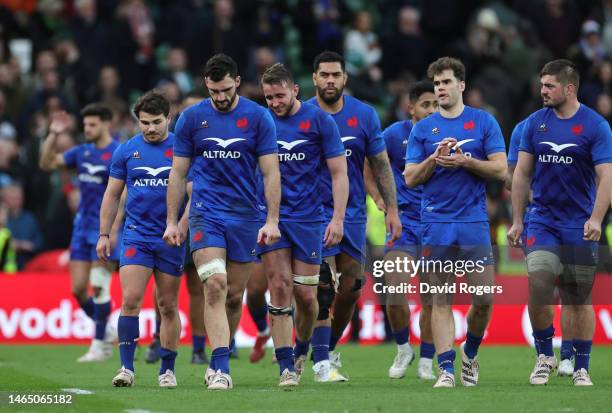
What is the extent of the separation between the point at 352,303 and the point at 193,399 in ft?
11.0

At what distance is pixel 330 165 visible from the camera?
42.1ft

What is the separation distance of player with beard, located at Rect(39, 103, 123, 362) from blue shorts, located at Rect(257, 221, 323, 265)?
4.54 meters

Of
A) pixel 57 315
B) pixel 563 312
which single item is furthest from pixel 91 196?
pixel 563 312

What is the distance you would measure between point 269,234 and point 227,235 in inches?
18.8

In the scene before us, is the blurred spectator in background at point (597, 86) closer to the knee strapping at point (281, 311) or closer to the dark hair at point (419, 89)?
the dark hair at point (419, 89)

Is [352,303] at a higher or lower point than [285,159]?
lower

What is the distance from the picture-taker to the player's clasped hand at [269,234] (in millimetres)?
11898

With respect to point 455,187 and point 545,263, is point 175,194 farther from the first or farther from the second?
point 545,263

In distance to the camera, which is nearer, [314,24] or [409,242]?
[409,242]

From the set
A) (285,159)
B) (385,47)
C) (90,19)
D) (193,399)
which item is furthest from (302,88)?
(193,399)

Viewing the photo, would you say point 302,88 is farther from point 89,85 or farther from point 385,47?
point 89,85

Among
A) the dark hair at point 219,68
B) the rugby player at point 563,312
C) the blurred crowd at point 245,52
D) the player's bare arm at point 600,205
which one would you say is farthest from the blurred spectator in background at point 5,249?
the player's bare arm at point 600,205

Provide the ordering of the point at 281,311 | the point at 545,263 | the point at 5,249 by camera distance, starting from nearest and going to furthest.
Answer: the point at 281,311 → the point at 545,263 → the point at 5,249

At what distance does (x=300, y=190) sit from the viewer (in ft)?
41.9
